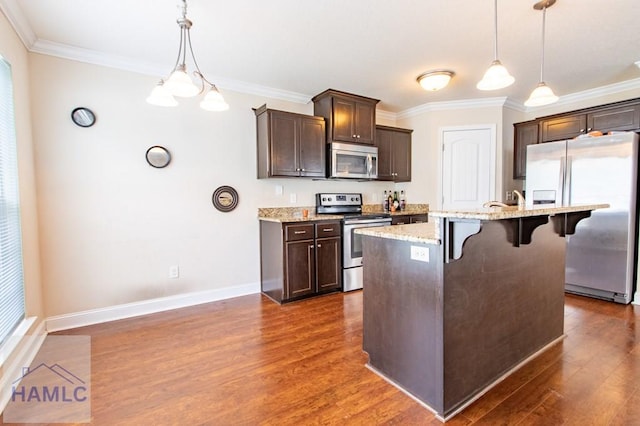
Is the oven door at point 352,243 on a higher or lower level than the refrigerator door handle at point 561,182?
lower

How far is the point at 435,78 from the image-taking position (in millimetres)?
3248

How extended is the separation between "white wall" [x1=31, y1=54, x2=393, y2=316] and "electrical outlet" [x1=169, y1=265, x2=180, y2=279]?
0.04 meters

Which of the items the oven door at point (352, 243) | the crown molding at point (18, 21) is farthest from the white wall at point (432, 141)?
the crown molding at point (18, 21)

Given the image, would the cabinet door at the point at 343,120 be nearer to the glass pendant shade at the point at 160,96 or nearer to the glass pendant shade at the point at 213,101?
the glass pendant shade at the point at 213,101

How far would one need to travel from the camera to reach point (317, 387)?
6.02 feet

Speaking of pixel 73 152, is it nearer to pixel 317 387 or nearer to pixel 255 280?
pixel 255 280

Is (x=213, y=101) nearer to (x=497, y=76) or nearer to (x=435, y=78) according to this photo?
(x=497, y=76)

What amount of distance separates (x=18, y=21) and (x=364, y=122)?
3326 mm

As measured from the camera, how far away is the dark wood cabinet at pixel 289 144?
3.45 metres

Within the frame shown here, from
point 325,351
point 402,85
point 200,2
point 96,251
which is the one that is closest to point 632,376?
point 325,351

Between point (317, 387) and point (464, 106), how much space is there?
4095mm

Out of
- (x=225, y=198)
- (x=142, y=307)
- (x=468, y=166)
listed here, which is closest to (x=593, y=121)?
(x=468, y=166)

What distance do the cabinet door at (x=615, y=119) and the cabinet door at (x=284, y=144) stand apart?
3518 millimetres

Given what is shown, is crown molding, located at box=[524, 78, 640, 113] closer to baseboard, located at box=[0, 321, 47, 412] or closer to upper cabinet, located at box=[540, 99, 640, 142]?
upper cabinet, located at box=[540, 99, 640, 142]
